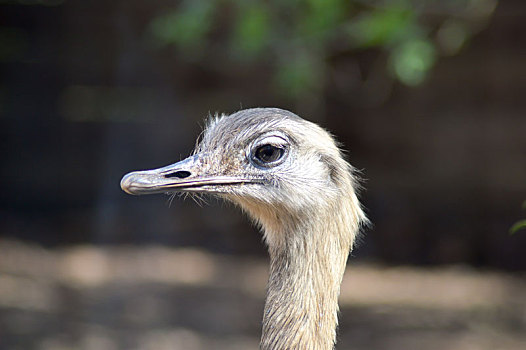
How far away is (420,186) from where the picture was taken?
7.80 meters

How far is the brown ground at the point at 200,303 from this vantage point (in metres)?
6.15

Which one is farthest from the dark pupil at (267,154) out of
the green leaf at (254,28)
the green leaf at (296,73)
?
the green leaf at (296,73)

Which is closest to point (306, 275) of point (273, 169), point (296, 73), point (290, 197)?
point (290, 197)

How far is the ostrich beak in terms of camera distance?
2484mm

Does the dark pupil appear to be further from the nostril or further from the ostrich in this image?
the nostril

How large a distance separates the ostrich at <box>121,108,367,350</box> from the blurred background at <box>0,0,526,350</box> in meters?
2.68

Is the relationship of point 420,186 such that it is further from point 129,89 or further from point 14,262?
point 14,262

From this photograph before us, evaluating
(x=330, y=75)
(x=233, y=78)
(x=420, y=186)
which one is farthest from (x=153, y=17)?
(x=420, y=186)

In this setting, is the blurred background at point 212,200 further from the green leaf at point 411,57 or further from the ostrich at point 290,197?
the ostrich at point 290,197

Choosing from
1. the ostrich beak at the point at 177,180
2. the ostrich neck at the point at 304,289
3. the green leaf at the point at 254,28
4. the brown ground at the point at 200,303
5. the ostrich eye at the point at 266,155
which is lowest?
the ostrich neck at the point at 304,289

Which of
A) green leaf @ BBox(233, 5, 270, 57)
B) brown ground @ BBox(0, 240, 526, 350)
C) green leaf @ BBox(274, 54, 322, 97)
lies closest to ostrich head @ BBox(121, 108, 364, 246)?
green leaf @ BBox(233, 5, 270, 57)

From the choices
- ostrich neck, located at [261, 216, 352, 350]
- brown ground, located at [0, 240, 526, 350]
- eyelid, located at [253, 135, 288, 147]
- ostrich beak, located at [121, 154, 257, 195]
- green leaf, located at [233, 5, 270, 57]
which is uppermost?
green leaf, located at [233, 5, 270, 57]

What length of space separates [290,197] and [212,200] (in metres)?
5.38

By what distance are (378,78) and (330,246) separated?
206 inches
